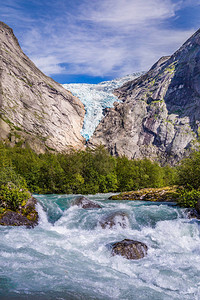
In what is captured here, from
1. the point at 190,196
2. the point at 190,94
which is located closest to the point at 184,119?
the point at 190,94

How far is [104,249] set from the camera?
12.9 meters

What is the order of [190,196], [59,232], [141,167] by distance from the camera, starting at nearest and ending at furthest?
[59,232], [190,196], [141,167]

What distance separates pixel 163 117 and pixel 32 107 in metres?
71.4

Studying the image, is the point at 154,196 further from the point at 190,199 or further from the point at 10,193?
the point at 10,193

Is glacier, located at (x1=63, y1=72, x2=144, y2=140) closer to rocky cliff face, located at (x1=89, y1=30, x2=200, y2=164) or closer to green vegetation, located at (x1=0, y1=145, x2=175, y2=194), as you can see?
rocky cliff face, located at (x1=89, y1=30, x2=200, y2=164)

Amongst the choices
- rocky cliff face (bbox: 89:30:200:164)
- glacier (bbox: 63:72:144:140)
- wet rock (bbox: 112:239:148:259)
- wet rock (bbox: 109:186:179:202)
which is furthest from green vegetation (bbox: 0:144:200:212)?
glacier (bbox: 63:72:144:140)

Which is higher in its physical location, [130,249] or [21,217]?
[21,217]

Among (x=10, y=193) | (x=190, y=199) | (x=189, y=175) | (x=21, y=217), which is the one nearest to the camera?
(x=21, y=217)

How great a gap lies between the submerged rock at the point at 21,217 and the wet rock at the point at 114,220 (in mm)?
4862

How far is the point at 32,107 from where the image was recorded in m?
126

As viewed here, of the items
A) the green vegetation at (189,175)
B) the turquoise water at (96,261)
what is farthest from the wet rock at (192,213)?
the green vegetation at (189,175)

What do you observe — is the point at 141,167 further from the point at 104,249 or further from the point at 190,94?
the point at 190,94

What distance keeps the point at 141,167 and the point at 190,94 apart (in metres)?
103

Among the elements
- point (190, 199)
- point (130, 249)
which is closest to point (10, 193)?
point (130, 249)
